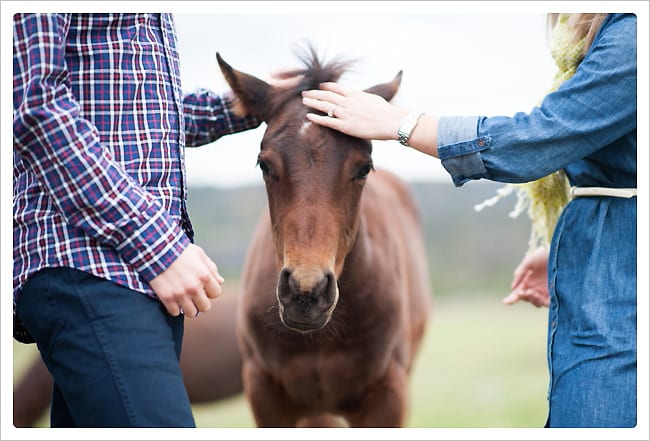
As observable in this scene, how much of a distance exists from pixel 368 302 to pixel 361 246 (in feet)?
0.84

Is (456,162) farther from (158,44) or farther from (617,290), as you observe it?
(158,44)

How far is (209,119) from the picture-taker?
2268mm

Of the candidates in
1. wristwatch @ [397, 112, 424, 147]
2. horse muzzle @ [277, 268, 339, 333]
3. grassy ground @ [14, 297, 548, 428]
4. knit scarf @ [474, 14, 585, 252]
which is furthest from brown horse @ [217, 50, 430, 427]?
grassy ground @ [14, 297, 548, 428]

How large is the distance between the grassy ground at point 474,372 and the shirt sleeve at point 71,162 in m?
2.92

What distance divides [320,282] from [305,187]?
320 millimetres

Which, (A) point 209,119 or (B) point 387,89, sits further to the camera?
(B) point 387,89

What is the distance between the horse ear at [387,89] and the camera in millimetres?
2396

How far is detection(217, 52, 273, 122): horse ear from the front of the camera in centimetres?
229

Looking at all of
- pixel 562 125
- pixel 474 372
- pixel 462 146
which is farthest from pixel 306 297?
pixel 474 372

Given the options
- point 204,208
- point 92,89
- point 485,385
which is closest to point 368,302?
point 92,89

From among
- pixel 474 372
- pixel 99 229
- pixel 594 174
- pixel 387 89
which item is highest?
pixel 387 89

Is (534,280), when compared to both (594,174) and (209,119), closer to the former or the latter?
(594,174)

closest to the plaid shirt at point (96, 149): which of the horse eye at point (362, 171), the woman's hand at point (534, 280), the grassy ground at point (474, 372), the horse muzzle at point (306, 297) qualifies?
the horse muzzle at point (306, 297)

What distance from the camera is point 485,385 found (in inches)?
349
